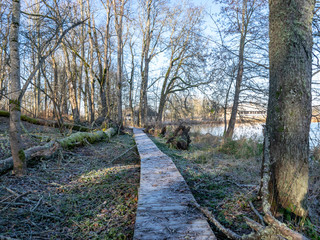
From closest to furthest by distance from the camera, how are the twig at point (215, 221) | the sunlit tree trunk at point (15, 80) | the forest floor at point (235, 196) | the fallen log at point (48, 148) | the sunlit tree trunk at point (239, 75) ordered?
the twig at point (215, 221) → the forest floor at point (235, 196) → the sunlit tree trunk at point (15, 80) → the fallen log at point (48, 148) → the sunlit tree trunk at point (239, 75)

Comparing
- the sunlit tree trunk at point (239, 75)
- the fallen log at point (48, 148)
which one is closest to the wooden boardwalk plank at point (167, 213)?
the fallen log at point (48, 148)

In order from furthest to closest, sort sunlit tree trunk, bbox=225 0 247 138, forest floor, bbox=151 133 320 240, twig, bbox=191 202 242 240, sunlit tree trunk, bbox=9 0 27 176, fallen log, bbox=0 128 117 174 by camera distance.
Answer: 1. sunlit tree trunk, bbox=225 0 247 138
2. fallen log, bbox=0 128 117 174
3. sunlit tree trunk, bbox=9 0 27 176
4. forest floor, bbox=151 133 320 240
5. twig, bbox=191 202 242 240

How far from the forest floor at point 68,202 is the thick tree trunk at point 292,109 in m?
1.78

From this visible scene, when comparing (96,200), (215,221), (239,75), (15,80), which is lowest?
(96,200)

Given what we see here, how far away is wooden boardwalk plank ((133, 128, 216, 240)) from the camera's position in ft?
5.92

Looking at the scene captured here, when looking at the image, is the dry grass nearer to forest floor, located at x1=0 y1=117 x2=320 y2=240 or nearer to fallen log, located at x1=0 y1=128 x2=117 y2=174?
forest floor, located at x1=0 y1=117 x2=320 y2=240

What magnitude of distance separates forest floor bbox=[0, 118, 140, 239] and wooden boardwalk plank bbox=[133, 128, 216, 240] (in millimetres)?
226

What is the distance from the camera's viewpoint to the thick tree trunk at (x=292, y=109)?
2137mm

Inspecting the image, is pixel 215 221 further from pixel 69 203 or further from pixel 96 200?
pixel 69 203

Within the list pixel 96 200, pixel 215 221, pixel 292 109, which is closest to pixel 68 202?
pixel 96 200

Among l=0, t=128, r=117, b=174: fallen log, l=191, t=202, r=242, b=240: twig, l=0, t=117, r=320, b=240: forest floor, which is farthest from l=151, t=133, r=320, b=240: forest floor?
l=0, t=128, r=117, b=174: fallen log

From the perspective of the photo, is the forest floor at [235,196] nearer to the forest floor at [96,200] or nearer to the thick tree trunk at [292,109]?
the forest floor at [96,200]

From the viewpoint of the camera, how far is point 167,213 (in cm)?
218

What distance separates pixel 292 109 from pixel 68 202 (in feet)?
10.4
